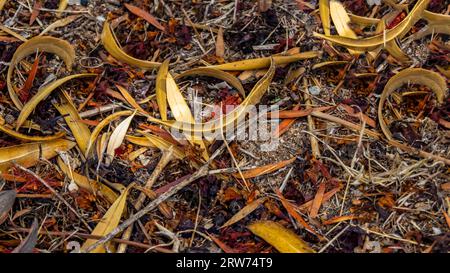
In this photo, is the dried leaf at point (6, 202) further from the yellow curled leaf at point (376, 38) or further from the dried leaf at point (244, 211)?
the yellow curled leaf at point (376, 38)

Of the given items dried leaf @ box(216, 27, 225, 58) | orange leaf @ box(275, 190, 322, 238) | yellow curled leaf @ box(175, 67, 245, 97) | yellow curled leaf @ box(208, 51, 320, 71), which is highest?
dried leaf @ box(216, 27, 225, 58)

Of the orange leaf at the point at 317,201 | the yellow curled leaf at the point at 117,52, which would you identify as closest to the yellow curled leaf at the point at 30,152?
the yellow curled leaf at the point at 117,52

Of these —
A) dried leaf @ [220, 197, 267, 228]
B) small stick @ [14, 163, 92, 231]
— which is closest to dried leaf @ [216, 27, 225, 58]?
dried leaf @ [220, 197, 267, 228]

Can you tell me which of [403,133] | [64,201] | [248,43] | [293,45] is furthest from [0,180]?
[403,133]

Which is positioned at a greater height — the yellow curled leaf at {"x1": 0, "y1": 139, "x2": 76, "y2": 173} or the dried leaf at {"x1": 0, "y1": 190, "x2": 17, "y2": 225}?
the yellow curled leaf at {"x1": 0, "y1": 139, "x2": 76, "y2": 173}

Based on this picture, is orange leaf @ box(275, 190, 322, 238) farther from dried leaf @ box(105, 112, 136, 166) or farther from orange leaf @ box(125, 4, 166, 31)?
orange leaf @ box(125, 4, 166, 31)
